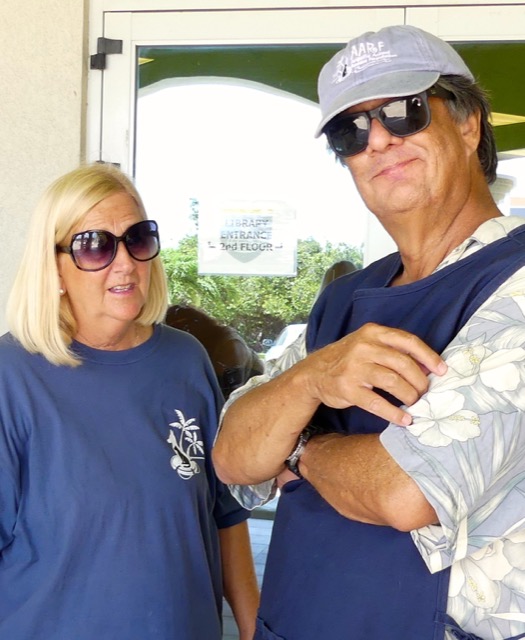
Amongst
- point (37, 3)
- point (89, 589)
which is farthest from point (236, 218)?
point (89, 589)

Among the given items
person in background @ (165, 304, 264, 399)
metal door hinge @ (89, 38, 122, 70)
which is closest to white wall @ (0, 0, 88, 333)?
metal door hinge @ (89, 38, 122, 70)

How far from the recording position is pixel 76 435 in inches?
83.0

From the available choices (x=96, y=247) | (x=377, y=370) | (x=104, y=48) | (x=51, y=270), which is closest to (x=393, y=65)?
(x=377, y=370)

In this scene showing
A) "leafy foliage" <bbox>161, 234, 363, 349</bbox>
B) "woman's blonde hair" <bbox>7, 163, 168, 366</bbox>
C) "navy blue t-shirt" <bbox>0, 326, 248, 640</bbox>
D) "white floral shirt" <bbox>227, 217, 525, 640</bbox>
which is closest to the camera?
"white floral shirt" <bbox>227, 217, 525, 640</bbox>

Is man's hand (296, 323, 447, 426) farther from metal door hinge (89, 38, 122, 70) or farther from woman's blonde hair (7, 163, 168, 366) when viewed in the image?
metal door hinge (89, 38, 122, 70)

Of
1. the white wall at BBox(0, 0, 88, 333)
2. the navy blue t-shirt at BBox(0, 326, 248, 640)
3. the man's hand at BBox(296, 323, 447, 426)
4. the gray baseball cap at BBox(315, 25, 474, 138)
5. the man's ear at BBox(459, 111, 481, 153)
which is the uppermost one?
the white wall at BBox(0, 0, 88, 333)

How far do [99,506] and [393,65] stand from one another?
1.23m

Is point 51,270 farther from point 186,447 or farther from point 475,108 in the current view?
point 475,108

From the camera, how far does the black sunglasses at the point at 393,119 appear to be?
1.55 m

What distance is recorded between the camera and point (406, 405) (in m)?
1.32

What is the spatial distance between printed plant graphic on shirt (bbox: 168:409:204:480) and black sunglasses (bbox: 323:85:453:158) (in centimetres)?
97

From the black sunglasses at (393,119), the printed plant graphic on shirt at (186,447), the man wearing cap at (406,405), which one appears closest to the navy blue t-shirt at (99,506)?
the printed plant graphic on shirt at (186,447)

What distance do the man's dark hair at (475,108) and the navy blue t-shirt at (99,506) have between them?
1.07 m

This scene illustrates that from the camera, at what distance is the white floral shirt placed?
4.03 feet
